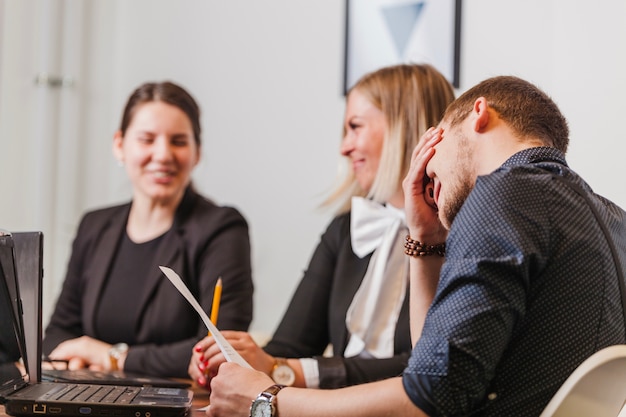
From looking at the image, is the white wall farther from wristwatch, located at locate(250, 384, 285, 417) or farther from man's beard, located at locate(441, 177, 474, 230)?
wristwatch, located at locate(250, 384, 285, 417)

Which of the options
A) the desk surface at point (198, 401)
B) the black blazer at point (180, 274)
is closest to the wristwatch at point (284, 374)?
the desk surface at point (198, 401)

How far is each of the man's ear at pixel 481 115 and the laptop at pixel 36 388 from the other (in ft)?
2.09

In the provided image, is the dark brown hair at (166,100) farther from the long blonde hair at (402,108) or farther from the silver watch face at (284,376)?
the silver watch face at (284,376)

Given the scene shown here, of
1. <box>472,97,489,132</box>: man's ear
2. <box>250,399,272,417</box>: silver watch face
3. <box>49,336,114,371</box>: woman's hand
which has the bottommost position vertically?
<box>49,336,114,371</box>: woman's hand

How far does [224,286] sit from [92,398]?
3.52ft

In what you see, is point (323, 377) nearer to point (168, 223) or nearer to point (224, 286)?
point (224, 286)

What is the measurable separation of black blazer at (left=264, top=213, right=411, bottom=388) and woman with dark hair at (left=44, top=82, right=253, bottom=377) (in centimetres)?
17

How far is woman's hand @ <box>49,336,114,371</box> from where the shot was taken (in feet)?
7.38

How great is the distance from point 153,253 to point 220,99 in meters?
1.16

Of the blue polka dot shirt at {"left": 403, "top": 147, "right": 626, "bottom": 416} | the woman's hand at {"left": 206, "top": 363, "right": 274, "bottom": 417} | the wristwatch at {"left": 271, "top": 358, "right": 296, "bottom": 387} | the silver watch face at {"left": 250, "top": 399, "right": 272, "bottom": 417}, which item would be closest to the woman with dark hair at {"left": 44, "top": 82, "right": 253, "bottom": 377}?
the wristwatch at {"left": 271, "top": 358, "right": 296, "bottom": 387}

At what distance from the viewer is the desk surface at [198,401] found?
1.44m

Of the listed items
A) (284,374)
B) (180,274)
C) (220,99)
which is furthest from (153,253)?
(220,99)

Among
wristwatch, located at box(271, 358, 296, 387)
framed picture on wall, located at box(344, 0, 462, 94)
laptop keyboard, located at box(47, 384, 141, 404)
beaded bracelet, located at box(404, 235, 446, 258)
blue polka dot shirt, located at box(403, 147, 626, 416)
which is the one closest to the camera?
blue polka dot shirt, located at box(403, 147, 626, 416)

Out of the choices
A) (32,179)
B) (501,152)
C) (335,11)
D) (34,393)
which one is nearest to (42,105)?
(32,179)
